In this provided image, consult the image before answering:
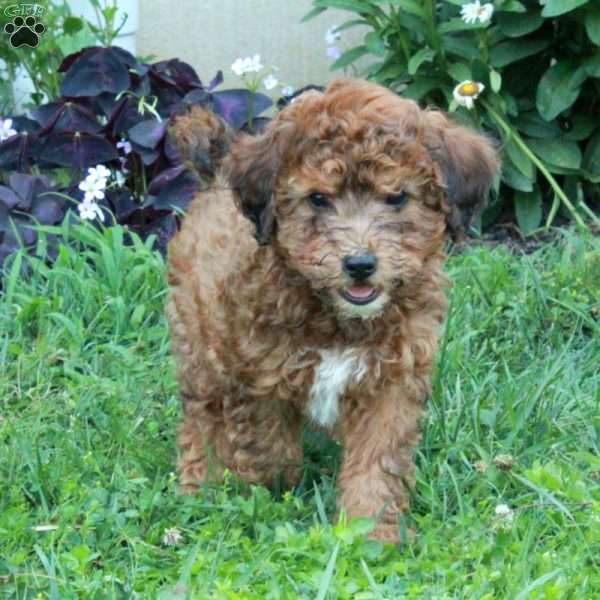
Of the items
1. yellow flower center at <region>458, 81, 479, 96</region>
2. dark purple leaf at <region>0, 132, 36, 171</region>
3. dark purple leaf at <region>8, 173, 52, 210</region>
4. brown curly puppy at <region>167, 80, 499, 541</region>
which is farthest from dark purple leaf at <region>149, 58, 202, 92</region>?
brown curly puppy at <region>167, 80, 499, 541</region>

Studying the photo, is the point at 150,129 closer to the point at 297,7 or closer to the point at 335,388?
the point at 297,7

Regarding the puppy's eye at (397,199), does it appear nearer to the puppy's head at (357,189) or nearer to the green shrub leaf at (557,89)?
the puppy's head at (357,189)

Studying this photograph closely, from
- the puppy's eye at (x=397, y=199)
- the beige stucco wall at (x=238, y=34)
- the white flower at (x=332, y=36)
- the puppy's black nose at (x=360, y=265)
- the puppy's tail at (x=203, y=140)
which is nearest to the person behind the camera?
the puppy's black nose at (x=360, y=265)

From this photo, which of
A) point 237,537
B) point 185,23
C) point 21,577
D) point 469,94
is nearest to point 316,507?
point 237,537

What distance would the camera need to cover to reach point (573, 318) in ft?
18.0

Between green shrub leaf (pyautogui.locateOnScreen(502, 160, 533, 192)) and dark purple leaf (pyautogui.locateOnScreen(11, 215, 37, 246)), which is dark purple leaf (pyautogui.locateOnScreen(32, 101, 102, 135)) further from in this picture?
green shrub leaf (pyautogui.locateOnScreen(502, 160, 533, 192))

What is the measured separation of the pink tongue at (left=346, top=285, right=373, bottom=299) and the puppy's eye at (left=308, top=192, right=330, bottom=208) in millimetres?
251

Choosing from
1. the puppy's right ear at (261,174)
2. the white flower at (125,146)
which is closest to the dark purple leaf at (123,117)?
the white flower at (125,146)

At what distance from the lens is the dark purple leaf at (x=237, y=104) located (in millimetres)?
6570

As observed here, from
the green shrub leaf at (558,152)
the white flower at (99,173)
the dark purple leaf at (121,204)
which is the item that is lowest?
the green shrub leaf at (558,152)

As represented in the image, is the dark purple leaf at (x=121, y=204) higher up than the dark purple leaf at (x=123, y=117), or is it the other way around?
the dark purple leaf at (x=123, y=117)

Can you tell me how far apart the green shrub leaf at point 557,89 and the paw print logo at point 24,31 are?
2.35 metres

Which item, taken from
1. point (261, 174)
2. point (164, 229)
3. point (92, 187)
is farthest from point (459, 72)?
point (261, 174)

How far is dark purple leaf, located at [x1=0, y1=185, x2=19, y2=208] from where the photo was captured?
6078 millimetres
